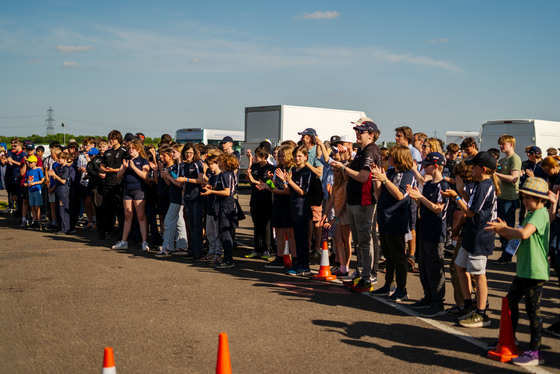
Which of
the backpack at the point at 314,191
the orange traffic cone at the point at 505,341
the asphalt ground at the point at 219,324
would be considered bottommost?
the asphalt ground at the point at 219,324

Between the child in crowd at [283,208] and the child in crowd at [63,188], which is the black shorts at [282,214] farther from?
the child in crowd at [63,188]

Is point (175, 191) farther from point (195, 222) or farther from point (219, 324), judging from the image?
point (219, 324)

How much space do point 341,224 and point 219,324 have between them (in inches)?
119

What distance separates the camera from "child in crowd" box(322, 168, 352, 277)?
841cm

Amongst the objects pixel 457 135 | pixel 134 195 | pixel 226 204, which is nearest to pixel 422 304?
pixel 226 204

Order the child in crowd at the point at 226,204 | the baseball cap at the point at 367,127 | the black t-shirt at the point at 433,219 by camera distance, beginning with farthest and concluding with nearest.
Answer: the child in crowd at the point at 226,204 → the baseball cap at the point at 367,127 → the black t-shirt at the point at 433,219

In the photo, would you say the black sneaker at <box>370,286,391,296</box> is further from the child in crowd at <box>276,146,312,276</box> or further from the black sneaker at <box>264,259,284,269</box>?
the black sneaker at <box>264,259,284,269</box>

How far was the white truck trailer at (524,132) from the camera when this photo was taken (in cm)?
1966

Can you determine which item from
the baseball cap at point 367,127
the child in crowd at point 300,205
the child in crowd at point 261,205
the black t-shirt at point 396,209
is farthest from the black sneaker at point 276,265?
the baseball cap at point 367,127

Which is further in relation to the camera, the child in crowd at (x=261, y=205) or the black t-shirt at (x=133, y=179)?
the black t-shirt at (x=133, y=179)

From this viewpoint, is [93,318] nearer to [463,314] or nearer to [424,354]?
[424,354]

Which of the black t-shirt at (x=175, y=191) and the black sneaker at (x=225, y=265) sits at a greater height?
the black t-shirt at (x=175, y=191)

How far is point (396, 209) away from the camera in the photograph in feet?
22.9

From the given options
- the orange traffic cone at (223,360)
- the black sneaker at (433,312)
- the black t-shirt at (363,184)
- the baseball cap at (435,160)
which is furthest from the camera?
the black t-shirt at (363,184)
